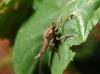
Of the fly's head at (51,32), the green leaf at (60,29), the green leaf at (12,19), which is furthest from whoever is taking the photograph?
the green leaf at (12,19)

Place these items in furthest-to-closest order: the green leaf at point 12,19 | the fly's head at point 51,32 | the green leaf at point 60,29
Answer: the green leaf at point 12,19
the fly's head at point 51,32
the green leaf at point 60,29

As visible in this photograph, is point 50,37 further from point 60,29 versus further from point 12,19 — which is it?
point 12,19

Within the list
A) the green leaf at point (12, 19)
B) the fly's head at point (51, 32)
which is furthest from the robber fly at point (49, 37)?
the green leaf at point (12, 19)

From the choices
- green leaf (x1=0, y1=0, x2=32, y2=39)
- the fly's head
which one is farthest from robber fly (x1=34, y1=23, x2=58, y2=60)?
green leaf (x1=0, y1=0, x2=32, y2=39)

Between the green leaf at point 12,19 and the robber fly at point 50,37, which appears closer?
the robber fly at point 50,37

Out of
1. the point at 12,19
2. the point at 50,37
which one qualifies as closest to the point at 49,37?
the point at 50,37

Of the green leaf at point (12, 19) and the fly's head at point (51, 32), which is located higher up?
the green leaf at point (12, 19)

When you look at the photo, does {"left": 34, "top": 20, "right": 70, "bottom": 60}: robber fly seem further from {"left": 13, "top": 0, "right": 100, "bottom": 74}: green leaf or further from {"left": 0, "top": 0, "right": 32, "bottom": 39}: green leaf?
{"left": 0, "top": 0, "right": 32, "bottom": 39}: green leaf

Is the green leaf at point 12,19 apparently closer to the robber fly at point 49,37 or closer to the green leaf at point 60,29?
the green leaf at point 60,29
